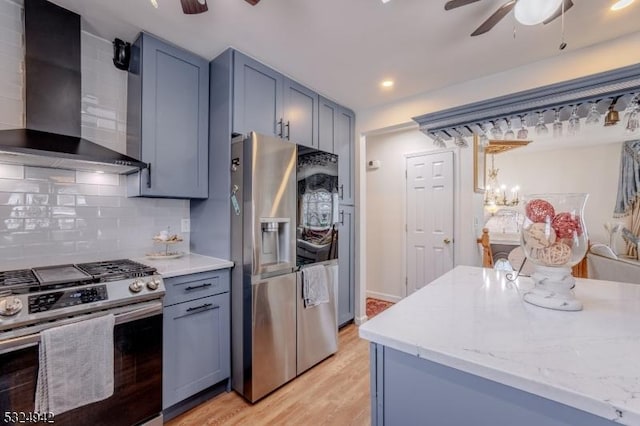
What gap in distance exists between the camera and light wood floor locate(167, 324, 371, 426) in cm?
178

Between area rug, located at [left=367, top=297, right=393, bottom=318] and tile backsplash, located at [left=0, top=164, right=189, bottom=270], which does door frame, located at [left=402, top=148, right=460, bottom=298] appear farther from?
tile backsplash, located at [left=0, top=164, right=189, bottom=270]

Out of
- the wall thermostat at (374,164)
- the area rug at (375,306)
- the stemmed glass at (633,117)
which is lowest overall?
the area rug at (375,306)

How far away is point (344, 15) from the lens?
5.68ft

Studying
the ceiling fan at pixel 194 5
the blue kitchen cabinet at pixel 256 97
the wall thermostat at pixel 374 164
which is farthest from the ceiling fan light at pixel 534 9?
the wall thermostat at pixel 374 164

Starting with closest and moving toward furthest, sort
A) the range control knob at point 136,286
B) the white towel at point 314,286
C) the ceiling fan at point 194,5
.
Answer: the ceiling fan at point 194,5 → the range control knob at point 136,286 → the white towel at point 314,286

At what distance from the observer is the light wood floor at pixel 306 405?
178cm

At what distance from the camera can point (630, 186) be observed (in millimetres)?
4031

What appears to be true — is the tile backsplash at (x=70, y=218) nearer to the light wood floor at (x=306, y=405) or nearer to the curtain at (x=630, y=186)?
the light wood floor at (x=306, y=405)

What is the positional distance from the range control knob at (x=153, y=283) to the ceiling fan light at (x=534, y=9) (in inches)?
92.5

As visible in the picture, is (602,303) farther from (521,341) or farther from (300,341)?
(300,341)

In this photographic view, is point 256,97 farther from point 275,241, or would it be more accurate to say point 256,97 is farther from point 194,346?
point 194,346

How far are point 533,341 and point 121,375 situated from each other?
1854 millimetres

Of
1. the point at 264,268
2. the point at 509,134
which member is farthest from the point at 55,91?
the point at 509,134

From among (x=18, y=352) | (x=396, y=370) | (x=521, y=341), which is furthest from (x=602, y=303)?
(x=18, y=352)
